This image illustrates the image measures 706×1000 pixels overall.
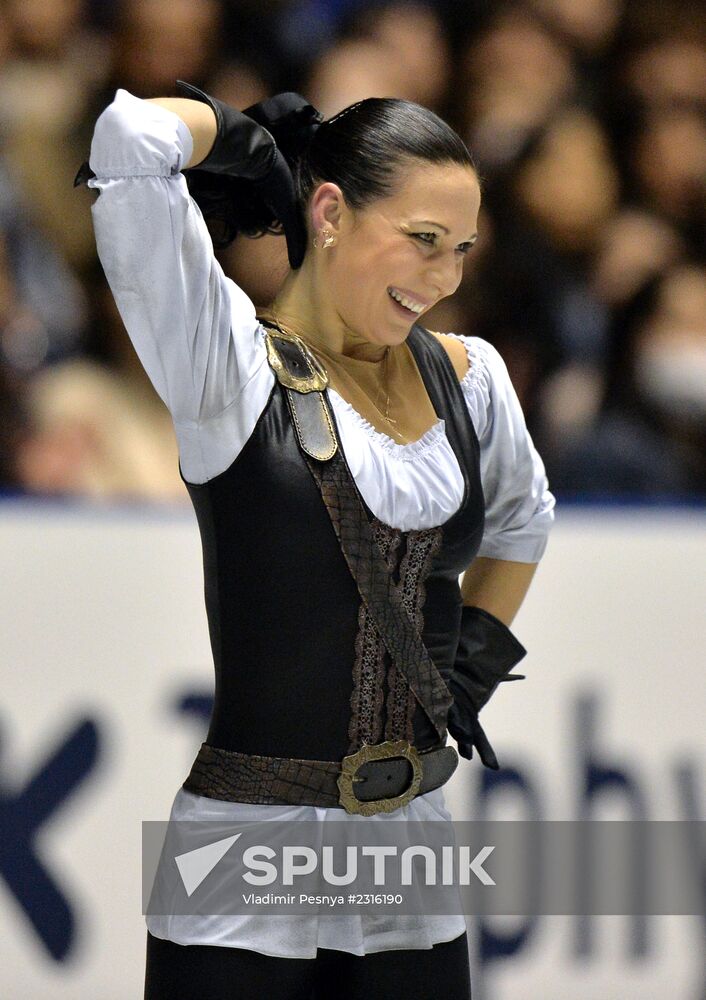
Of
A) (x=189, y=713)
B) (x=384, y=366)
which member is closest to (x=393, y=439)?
(x=384, y=366)

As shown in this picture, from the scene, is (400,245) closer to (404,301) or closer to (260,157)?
(404,301)

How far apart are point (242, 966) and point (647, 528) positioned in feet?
4.93

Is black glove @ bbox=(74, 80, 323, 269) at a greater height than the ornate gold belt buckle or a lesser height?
greater

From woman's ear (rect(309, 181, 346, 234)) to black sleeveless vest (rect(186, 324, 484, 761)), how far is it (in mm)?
201

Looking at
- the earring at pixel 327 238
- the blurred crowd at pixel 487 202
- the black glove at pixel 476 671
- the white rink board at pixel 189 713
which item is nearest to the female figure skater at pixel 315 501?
the earring at pixel 327 238

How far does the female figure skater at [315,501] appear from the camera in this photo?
1.43 m

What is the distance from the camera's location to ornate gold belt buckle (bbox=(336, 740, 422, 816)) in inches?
58.6

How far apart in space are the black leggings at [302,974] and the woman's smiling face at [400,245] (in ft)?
2.25

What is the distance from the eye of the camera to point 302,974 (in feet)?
4.83

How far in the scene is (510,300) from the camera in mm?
3008

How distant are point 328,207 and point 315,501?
0.34 meters

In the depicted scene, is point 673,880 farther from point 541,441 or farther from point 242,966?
point 242,966

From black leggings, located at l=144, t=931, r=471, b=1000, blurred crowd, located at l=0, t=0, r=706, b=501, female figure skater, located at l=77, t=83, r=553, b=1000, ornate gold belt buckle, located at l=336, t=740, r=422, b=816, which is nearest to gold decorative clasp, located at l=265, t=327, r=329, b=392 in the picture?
female figure skater, located at l=77, t=83, r=553, b=1000

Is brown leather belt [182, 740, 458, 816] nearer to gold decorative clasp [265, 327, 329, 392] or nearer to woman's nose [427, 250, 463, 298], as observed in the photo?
gold decorative clasp [265, 327, 329, 392]
